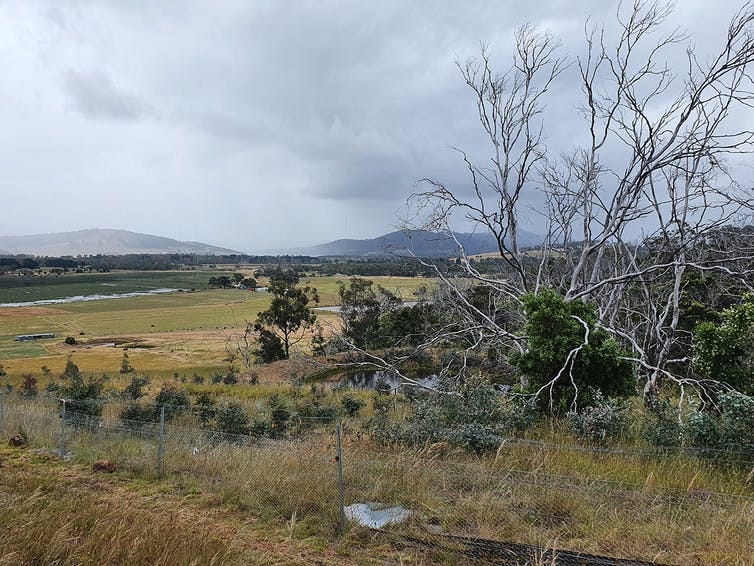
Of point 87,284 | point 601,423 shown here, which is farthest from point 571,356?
point 87,284

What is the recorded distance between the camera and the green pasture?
332 ft

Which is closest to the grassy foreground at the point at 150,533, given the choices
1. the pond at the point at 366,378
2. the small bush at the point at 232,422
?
the small bush at the point at 232,422

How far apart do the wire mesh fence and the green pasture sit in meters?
110

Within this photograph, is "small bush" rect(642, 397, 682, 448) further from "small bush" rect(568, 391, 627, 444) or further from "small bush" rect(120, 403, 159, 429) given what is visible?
"small bush" rect(120, 403, 159, 429)

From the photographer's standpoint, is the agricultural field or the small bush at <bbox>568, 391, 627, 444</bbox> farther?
the agricultural field

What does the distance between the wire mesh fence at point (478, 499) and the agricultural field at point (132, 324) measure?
35.4 feet

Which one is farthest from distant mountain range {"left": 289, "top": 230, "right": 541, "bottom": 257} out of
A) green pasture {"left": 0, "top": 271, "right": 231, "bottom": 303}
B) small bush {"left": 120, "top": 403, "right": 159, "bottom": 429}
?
green pasture {"left": 0, "top": 271, "right": 231, "bottom": 303}

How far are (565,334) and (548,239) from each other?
4089 millimetres

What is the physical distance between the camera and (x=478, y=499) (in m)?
5.11

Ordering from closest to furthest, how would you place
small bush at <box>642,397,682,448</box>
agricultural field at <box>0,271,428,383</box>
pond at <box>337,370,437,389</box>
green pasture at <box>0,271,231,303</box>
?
1. small bush at <box>642,397,682,448</box>
2. pond at <box>337,370,437,389</box>
3. agricultural field at <box>0,271,428,383</box>
4. green pasture at <box>0,271,231,303</box>

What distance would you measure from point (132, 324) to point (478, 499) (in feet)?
241

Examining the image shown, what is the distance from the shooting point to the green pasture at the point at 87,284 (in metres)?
101

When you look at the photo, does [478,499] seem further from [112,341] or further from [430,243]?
[112,341]

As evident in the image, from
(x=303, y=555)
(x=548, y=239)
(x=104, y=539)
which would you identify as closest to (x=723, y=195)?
(x=548, y=239)
